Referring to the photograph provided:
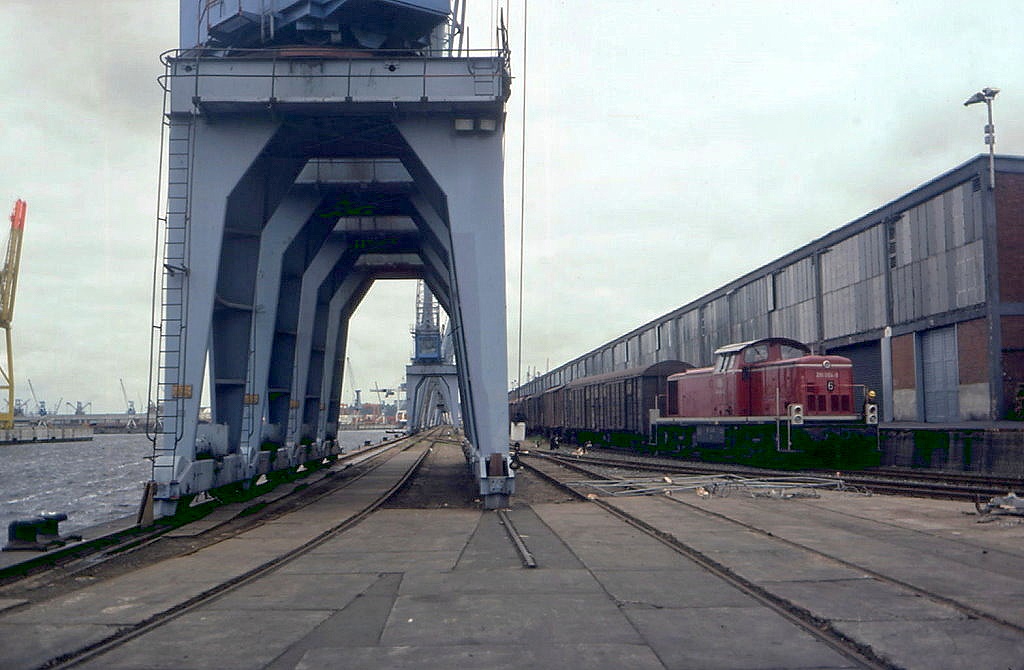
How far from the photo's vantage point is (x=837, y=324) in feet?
127

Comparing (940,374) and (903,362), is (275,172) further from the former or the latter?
(903,362)

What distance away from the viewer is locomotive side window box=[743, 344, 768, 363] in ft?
88.2

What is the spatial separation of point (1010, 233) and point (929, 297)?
3.86 meters

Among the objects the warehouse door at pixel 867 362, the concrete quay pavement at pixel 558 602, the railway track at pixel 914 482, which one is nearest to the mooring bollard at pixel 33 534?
the concrete quay pavement at pixel 558 602

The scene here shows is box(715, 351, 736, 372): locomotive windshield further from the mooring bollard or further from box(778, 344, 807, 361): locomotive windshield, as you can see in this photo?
the mooring bollard

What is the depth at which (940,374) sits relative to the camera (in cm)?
3166

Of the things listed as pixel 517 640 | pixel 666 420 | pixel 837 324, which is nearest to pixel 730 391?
pixel 666 420

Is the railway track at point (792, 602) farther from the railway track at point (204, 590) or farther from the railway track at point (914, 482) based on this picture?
the railway track at point (204, 590)

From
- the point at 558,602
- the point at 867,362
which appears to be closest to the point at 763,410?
the point at 867,362

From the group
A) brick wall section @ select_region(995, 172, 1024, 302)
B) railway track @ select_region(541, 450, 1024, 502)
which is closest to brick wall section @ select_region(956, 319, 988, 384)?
brick wall section @ select_region(995, 172, 1024, 302)

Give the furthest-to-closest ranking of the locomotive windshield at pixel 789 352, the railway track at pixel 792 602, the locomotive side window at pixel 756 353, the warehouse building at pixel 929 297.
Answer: the warehouse building at pixel 929 297
the locomotive side window at pixel 756 353
the locomotive windshield at pixel 789 352
the railway track at pixel 792 602

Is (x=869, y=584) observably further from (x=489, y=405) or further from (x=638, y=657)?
(x=489, y=405)

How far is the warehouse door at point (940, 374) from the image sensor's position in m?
30.8

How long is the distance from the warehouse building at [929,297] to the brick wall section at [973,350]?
38 mm
